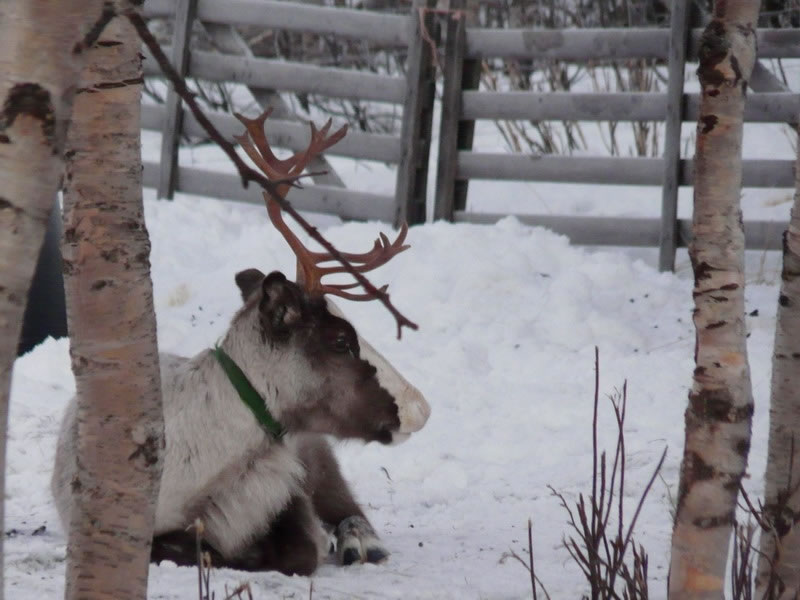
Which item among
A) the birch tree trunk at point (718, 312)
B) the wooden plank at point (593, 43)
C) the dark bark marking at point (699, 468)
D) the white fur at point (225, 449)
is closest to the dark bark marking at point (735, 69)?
the birch tree trunk at point (718, 312)

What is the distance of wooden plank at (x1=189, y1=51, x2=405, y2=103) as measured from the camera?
341 inches

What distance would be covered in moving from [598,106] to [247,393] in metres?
4.89

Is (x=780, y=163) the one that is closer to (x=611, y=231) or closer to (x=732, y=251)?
(x=611, y=231)

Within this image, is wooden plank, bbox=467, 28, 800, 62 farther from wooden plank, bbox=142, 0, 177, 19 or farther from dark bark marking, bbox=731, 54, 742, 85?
dark bark marking, bbox=731, 54, 742, 85

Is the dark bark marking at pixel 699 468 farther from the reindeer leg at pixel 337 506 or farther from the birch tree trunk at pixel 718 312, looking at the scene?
the reindeer leg at pixel 337 506

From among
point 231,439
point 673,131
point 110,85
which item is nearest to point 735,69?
point 110,85

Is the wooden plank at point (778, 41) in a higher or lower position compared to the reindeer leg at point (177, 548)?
higher

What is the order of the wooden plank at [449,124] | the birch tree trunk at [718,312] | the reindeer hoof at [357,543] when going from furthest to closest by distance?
the wooden plank at [449,124]
the reindeer hoof at [357,543]
the birch tree trunk at [718,312]

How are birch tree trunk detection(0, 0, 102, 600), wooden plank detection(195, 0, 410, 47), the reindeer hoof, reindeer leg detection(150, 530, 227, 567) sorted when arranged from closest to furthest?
birch tree trunk detection(0, 0, 102, 600) → reindeer leg detection(150, 530, 227, 567) → the reindeer hoof → wooden plank detection(195, 0, 410, 47)

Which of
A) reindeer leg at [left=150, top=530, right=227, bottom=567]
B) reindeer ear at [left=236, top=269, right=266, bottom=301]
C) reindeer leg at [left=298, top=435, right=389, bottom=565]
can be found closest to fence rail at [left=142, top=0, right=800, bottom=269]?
reindeer leg at [left=298, top=435, right=389, bottom=565]

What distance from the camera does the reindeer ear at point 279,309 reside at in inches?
152

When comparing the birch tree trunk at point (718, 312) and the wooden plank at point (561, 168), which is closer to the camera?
the birch tree trunk at point (718, 312)

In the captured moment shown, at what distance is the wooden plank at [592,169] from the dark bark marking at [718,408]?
5.76m

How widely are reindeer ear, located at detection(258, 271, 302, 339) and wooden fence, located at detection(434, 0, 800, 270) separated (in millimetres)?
4587
